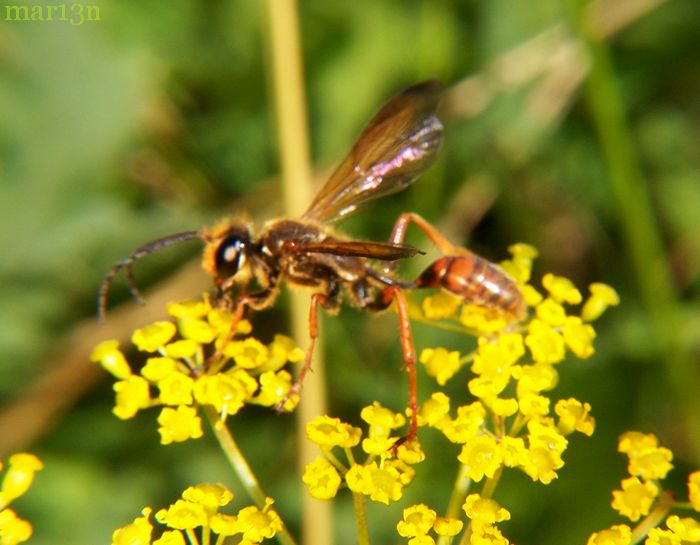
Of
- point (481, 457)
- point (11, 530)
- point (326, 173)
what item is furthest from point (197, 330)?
point (326, 173)

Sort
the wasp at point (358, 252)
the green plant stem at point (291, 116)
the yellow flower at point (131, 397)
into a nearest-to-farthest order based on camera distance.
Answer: the yellow flower at point (131, 397), the wasp at point (358, 252), the green plant stem at point (291, 116)

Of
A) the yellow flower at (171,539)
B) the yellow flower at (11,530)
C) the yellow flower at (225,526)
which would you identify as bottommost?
the yellow flower at (225,526)

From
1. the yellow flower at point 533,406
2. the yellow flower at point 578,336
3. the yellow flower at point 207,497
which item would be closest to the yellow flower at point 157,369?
the yellow flower at point 207,497

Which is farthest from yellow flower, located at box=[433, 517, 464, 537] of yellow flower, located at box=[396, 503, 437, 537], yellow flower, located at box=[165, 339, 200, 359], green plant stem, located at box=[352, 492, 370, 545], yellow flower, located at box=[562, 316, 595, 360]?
yellow flower, located at box=[165, 339, 200, 359]

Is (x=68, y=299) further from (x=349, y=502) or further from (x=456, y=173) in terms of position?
(x=456, y=173)

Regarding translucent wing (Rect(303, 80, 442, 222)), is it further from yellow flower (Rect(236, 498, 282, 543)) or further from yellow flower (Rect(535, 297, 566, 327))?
yellow flower (Rect(236, 498, 282, 543))

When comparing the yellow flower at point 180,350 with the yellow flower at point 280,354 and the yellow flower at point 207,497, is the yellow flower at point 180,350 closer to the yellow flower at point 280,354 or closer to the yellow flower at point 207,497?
the yellow flower at point 280,354

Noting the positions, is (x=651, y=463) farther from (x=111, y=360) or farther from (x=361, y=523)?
(x=111, y=360)
